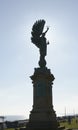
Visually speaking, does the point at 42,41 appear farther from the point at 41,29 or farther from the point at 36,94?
the point at 36,94

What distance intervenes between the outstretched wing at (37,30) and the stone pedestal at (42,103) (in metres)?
3.07

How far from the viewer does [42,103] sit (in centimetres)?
2681

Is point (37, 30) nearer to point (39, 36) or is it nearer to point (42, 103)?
point (39, 36)

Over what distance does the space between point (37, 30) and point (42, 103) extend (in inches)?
267

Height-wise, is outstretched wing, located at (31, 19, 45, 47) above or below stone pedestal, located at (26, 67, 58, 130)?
above

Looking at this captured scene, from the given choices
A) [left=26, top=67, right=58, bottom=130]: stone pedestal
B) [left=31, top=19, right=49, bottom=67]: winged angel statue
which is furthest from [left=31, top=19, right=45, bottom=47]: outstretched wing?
[left=26, top=67, right=58, bottom=130]: stone pedestal

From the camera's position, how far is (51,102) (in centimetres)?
2736

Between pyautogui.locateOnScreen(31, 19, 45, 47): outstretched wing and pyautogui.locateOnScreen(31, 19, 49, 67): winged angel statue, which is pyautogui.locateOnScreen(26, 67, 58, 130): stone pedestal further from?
pyautogui.locateOnScreen(31, 19, 45, 47): outstretched wing

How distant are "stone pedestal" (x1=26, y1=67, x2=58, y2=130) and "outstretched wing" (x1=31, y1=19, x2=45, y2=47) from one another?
10.1 feet

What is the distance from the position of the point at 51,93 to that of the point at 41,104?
1.37 m

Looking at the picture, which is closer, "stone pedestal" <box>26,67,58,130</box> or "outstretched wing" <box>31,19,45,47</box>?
"stone pedestal" <box>26,67,58,130</box>

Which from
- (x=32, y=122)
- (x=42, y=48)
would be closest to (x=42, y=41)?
(x=42, y=48)

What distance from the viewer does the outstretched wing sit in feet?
96.6

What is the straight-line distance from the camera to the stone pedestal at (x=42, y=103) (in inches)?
1033
